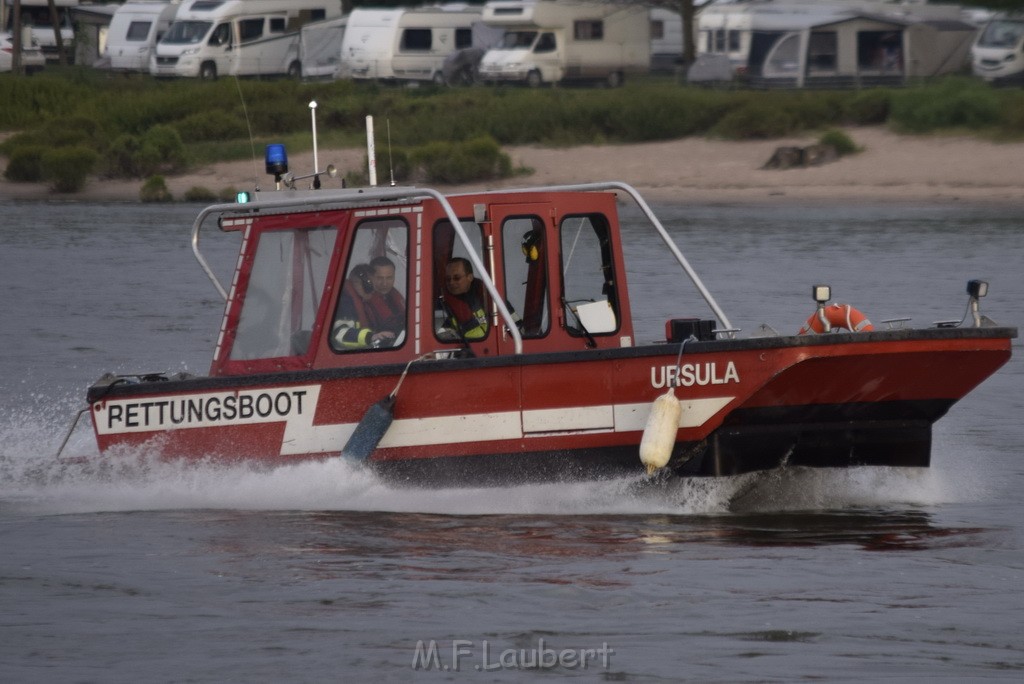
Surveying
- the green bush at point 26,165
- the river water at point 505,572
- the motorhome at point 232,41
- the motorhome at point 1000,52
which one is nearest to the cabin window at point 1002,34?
the motorhome at point 1000,52

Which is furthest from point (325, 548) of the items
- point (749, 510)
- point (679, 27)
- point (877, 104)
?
point (679, 27)

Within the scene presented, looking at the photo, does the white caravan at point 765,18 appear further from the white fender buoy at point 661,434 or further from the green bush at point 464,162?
the white fender buoy at point 661,434

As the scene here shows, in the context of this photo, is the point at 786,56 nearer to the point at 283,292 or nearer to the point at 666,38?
the point at 666,38

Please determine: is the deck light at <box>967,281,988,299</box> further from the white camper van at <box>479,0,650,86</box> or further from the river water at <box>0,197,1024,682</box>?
the white camper van at <box>479,0,650,86</box>

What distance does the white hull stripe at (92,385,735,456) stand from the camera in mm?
8930

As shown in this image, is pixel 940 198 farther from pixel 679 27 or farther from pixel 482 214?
pixel 482 214

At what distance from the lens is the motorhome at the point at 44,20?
5122cm

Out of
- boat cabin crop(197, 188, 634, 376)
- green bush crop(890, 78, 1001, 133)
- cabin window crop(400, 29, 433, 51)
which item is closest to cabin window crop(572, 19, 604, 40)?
cabin window crop(400, 29, 433, 51)

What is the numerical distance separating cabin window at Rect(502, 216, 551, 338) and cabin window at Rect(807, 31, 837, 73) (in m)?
33.3

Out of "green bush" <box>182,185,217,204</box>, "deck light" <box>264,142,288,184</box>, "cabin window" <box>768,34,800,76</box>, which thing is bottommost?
"green bush" <box>182,185,217,204</box>

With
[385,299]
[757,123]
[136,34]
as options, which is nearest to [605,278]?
[385,299]

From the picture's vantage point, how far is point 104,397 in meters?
9.72

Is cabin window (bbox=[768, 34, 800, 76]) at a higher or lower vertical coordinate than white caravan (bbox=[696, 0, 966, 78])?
lower

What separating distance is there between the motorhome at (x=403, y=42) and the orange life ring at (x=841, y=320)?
118ft
